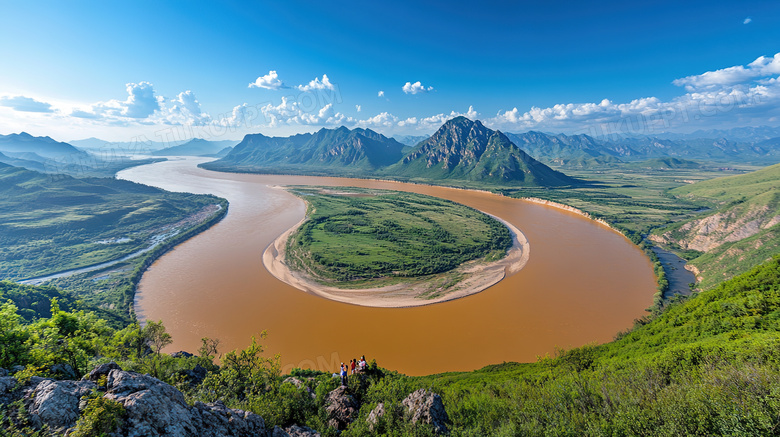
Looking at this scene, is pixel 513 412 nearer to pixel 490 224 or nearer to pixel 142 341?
pixel 142 341

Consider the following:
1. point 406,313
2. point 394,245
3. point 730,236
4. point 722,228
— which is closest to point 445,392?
point 406,313

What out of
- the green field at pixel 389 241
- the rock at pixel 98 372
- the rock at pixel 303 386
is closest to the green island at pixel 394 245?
the green field at pixel 389 241

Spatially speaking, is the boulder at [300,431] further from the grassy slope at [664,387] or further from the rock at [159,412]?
the rock at [159,412]

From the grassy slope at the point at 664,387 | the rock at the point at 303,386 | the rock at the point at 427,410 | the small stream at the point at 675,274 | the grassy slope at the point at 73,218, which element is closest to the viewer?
the grassy slope at the point at 664,387

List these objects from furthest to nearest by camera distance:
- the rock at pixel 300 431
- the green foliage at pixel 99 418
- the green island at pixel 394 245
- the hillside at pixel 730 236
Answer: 1. the green island at pixel 394 245
2. the hillside at pixel 730 236
3. the rock at pixel 300 431
4. the green foliage at pixel 99 418

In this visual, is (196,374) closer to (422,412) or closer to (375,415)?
(375,415)

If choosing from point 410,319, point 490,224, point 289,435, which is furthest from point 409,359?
point 490,224
